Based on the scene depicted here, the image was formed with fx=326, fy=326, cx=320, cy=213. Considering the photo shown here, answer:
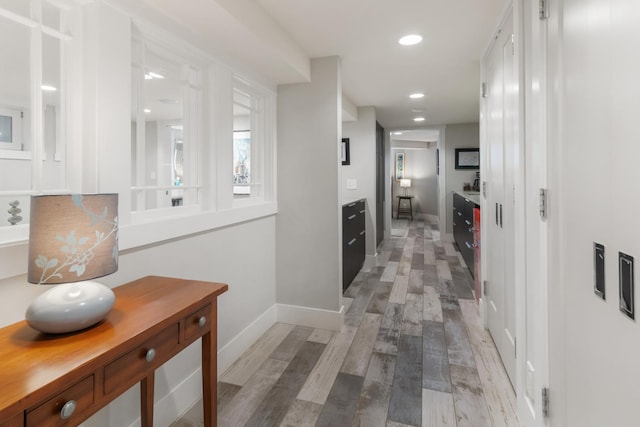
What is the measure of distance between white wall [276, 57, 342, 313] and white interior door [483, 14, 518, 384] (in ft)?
3.74

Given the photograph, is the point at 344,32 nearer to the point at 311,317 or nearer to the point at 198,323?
the point at 198,323

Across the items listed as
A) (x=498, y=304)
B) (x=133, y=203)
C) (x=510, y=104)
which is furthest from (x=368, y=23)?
(x=498, y=304)

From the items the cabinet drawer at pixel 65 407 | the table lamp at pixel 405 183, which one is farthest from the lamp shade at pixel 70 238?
the table lamp at pixel 405 183

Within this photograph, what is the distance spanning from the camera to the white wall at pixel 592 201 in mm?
750

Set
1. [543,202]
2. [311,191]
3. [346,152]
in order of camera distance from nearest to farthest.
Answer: [543,202]
[311,191]
[346,152]

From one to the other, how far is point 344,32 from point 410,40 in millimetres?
538

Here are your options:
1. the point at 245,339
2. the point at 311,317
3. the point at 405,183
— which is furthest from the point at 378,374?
the point at 405,183

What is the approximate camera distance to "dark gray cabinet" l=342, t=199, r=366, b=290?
352cm

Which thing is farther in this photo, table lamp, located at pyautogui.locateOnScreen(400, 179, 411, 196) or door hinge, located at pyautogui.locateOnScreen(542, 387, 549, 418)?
table lamp, located at pyautogui.locateOnScreen(400, 179, 411, 196)

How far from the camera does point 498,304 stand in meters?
2.24

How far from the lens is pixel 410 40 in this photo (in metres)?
2.47

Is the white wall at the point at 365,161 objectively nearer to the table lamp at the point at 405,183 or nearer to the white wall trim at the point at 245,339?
the white wall trim at the point at 245,339

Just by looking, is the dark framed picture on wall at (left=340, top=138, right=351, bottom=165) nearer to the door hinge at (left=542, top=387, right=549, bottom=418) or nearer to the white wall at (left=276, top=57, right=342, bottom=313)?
the white wall at (left=276, top=57, right=342, bottom=313)

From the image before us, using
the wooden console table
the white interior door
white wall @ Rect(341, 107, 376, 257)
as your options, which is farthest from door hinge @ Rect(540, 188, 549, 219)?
white wall @ Rect(341, 107, 376, 257)
